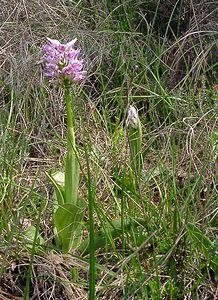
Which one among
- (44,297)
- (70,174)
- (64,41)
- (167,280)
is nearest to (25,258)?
(44,297)

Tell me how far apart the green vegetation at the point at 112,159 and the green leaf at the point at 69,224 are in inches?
0.9

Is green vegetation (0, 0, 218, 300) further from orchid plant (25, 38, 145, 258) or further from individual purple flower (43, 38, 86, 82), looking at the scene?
individual purple flower (43, 38, 86, 82)

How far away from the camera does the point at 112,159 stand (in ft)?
6.56

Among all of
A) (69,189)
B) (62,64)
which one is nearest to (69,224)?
(69,189)

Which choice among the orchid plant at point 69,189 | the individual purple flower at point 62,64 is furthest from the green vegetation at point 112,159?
the individual purple flower at point 62,64

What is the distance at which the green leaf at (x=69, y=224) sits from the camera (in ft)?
5.29

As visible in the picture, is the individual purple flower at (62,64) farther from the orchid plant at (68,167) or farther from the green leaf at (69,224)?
the green leaf at (69,224)

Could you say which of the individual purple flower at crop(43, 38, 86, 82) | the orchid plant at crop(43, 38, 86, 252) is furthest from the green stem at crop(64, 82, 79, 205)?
the individual purple flower at crop(43, 38, 86, 82)

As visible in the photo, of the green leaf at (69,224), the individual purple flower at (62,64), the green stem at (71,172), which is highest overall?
the individual purple flower at (62,64)

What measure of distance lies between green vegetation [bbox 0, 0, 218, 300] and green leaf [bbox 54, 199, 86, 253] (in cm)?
2

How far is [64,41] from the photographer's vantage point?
8.64ft

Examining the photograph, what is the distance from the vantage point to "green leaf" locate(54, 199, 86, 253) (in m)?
1.61

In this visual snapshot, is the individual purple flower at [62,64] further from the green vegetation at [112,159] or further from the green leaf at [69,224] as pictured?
the green leaf at [69,224]

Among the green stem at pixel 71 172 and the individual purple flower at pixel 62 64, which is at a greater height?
the individual purple flower at pixel 62 64
